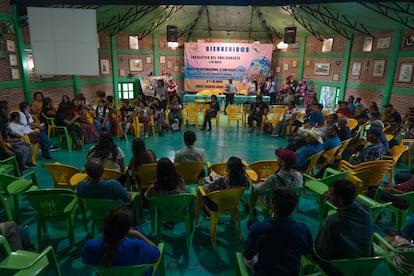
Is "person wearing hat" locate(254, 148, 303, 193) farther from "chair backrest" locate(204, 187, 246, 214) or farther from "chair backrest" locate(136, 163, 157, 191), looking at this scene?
"chair backrest" locate(136, 163, 157, 191)

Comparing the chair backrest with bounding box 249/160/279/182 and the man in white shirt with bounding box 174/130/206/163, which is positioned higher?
the man in white shirt with bounding box 174/130/206/163

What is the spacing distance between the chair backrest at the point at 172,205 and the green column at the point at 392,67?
30.1 ft

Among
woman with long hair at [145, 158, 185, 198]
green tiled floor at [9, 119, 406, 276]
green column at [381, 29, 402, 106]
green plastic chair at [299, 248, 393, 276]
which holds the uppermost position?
green column at [381, 29, 402, 106]

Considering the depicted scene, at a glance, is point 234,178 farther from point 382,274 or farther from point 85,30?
point 85,30

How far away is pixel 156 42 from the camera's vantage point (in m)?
13.9

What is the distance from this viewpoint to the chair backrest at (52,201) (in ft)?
8.90

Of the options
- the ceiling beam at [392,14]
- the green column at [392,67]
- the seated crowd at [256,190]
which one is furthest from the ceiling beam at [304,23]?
the seated crowd at [256,190]

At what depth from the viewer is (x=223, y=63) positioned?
14.2 meters

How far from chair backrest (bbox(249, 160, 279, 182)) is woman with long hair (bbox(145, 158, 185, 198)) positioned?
3.93 ft

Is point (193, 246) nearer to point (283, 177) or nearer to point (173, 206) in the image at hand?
point (173, 206)

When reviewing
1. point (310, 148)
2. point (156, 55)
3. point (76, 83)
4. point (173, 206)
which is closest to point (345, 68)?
point (156, 55)

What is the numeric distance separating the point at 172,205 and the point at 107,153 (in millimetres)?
1402

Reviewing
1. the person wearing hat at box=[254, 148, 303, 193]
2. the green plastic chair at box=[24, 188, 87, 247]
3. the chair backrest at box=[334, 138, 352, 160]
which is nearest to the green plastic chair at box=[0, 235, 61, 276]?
the green plastic chair at box=[24, 188, 87, 247]

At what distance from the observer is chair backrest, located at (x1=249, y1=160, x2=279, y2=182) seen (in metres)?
3.76
